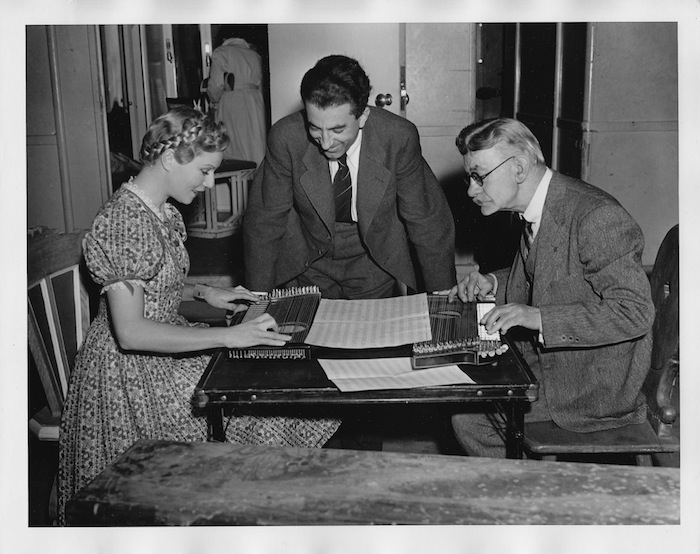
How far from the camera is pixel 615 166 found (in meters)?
4.78

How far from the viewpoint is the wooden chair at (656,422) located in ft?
7.17

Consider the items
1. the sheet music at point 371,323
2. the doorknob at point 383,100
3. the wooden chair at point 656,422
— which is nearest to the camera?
the sheet music at point 371,323

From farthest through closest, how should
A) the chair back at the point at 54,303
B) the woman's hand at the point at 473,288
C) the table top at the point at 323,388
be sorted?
the chair back at the point at 54,303, the woman's hand at the point at 473,288, the table top at the point at 323,388

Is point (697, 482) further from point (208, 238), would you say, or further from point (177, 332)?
point (208, 238)

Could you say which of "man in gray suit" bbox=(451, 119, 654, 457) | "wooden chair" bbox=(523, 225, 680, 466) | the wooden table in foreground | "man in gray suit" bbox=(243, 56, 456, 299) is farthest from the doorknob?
the wooden table in foreground

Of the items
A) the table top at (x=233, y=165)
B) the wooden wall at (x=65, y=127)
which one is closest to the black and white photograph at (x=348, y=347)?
the wooden wall at (x=65, y=127)

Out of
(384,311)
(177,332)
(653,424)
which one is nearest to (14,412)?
(177,332)

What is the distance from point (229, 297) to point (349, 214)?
2.52ft

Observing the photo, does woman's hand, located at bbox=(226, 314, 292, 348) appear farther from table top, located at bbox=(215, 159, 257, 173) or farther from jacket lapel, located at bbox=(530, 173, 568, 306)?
table top, located at bbox=(215, 159, 257, 173)

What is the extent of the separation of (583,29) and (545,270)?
9.98ft

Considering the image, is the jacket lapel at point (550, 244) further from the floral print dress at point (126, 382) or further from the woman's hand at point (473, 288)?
the floral print dress at point (126, 382)

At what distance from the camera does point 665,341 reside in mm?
2354

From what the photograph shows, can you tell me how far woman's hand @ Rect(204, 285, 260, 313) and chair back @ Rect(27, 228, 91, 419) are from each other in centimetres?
57

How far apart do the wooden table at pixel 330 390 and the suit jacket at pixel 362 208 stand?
112cm
